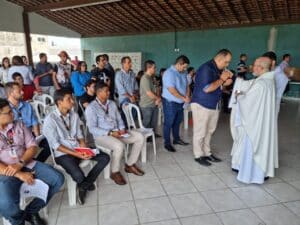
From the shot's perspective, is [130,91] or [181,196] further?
[130,91]

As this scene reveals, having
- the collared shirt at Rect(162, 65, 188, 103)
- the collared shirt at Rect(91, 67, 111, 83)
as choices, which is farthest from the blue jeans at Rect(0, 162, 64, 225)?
the collared shirt at Rect(91, 67, 111, 83)

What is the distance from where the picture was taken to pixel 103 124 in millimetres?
2709

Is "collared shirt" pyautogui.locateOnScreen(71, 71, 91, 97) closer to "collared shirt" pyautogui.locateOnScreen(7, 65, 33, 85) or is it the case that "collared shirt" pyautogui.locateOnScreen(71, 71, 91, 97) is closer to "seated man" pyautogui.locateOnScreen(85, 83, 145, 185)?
"collared shirt" pyautogui.locateOnScreen(7, 65, 33, 85)

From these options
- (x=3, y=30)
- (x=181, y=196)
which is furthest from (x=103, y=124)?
(x=3, y=30)

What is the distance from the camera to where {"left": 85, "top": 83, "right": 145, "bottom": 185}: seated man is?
8.52 ft

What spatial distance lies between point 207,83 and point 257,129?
2.43 feet

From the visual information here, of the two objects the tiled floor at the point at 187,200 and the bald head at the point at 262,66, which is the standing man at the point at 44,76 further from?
the bald head at the point at 262,66

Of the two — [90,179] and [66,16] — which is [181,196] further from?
[66,16]

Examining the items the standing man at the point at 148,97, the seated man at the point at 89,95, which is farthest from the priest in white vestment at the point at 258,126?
the seated man at the point at 89,95

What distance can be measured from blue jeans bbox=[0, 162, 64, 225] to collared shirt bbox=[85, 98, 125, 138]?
735 millimetres

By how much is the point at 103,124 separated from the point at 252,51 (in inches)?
278

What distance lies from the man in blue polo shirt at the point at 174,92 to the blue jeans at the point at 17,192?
1813mm

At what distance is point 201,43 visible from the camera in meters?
9.00

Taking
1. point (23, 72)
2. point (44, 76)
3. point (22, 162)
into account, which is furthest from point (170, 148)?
point (44, 76)
